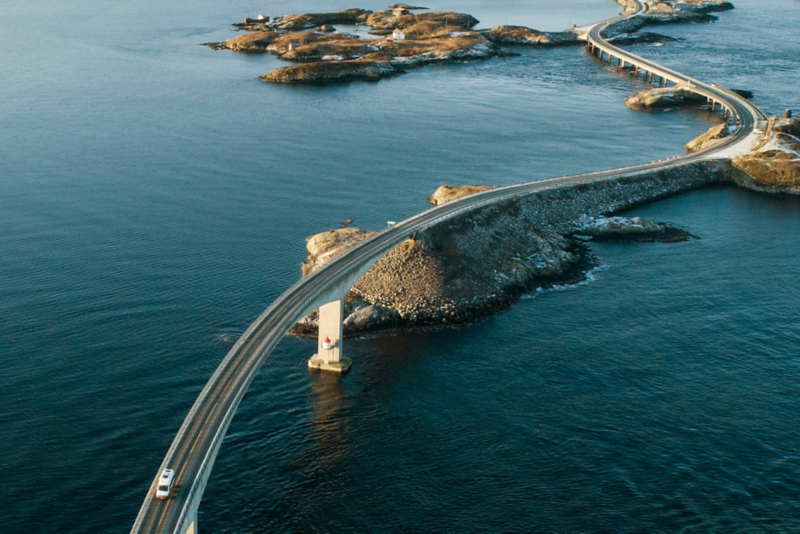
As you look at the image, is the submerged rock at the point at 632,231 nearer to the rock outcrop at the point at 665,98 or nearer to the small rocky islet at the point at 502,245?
the small rocky islet at the point at 502,245

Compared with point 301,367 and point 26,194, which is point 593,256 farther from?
point 26,194

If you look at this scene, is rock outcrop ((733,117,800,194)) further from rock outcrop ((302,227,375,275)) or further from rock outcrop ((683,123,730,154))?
rock outcrop ((302,227,375,275))

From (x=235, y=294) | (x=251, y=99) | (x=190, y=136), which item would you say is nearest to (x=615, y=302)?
(x=235, y=294)

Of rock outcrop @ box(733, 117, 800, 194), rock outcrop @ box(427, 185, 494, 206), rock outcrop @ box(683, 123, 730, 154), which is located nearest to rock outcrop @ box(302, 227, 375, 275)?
rock outcrop @ box(427, 185, 494, 206)

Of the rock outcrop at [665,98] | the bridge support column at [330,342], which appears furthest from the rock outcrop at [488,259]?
the rock outcrop at [665,98]

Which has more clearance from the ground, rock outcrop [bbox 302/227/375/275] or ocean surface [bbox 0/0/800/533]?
rock outcrop [bbox 302/227/375/275]

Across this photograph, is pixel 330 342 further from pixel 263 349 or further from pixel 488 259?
pixel 488 259
